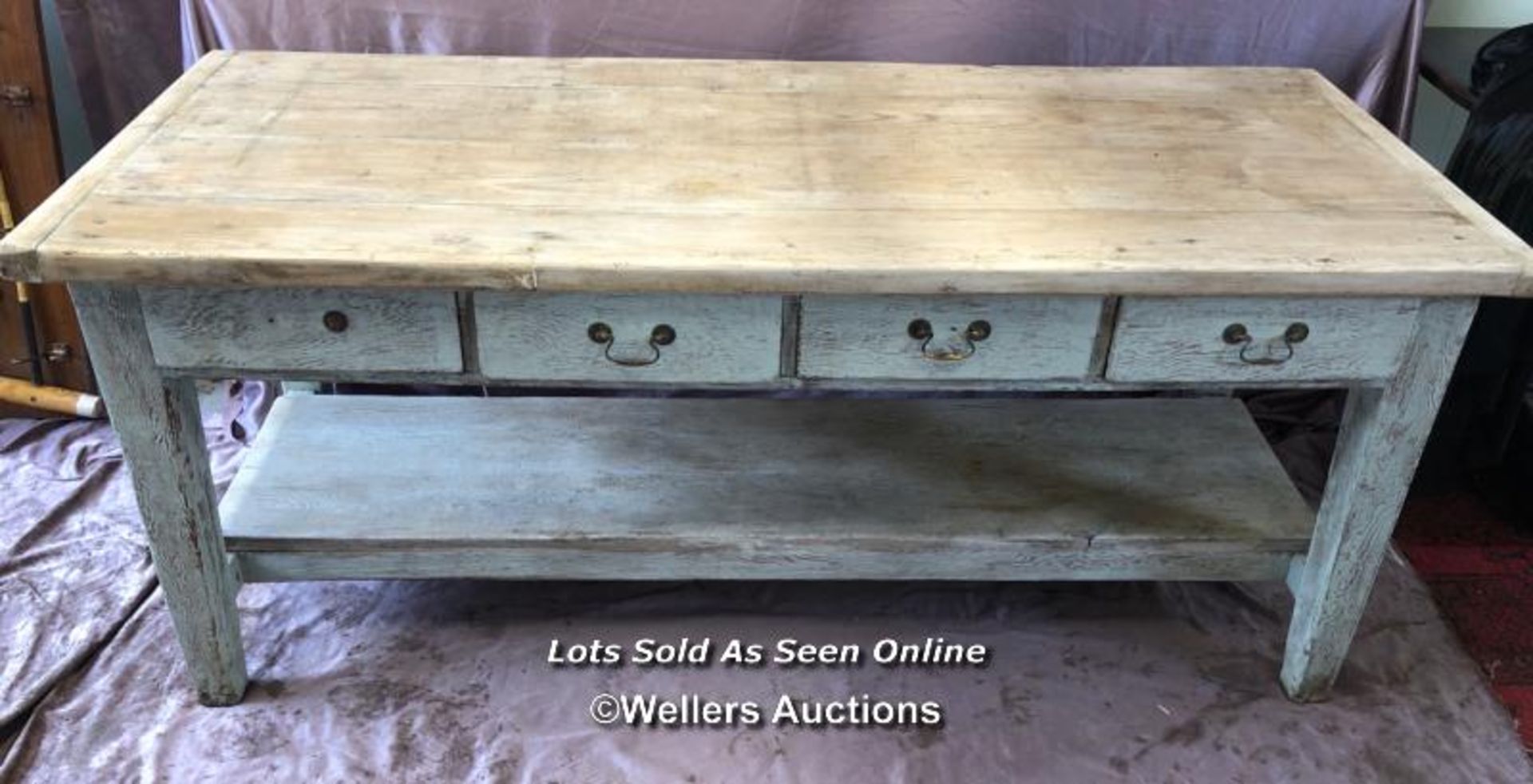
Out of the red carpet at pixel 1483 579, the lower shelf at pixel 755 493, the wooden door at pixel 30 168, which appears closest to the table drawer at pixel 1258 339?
the lower shelf at pixel 755 493

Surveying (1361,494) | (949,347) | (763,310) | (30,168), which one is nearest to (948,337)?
(949,347)

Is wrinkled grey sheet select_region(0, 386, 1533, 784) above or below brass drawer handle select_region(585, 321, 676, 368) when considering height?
below

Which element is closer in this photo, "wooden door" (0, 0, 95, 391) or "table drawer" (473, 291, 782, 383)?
"table drawer" (473, 291, 782, 383)

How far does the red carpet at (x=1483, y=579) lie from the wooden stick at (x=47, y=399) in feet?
7.35

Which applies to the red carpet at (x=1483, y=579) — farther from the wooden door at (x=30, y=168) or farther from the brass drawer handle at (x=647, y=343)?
the wooden door at (x=30, y=168)

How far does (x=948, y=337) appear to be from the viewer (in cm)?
138

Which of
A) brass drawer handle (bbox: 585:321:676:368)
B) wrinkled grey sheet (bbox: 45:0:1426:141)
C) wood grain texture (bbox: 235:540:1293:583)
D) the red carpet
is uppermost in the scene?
wrinkled grey sheet (bbox: 45:0:1426:141)

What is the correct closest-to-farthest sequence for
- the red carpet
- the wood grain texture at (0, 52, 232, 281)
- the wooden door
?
1. the wood grain texture at (0, 52, 232, 281)
2. the red carpet
3. the wooden door

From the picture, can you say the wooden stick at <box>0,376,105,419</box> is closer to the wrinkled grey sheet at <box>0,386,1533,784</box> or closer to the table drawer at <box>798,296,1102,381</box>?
the wrinkled grey sheet at <box>0,386,1533,784</box>

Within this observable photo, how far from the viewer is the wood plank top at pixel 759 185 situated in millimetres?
1277

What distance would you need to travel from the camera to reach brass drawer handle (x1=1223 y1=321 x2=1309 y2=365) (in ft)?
4.52

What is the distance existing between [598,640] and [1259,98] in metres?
1.20

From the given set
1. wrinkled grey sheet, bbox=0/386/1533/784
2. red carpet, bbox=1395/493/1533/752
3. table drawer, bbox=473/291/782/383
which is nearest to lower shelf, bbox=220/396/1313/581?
wrinkled grey sheet, bbox=0/386/1533/784

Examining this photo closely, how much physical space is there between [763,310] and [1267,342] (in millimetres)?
552
